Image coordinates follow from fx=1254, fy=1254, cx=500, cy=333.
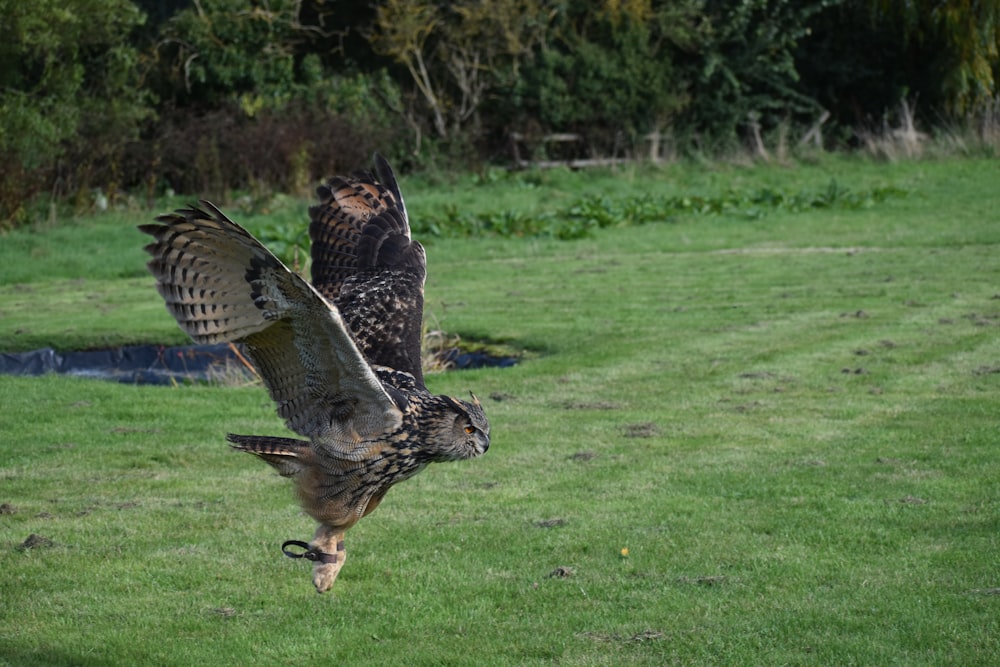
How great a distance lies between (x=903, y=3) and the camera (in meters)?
25.7

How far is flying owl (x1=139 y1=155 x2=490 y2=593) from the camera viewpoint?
467 centimetres

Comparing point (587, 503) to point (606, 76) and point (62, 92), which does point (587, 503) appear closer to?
point (62, 92)

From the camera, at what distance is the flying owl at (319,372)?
467 cm

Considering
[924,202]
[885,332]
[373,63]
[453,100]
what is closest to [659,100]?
[453,100]

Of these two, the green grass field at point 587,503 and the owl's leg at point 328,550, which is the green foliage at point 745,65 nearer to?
the green grass field at point 587,503

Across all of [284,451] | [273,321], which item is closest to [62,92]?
[284,451]

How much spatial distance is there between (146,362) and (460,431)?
7222mm

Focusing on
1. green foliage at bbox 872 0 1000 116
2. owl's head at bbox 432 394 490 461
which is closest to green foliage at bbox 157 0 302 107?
green foliage at bbox 872 0 1000 116

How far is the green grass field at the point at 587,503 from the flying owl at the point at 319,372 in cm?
66

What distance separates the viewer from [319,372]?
16.3 feet

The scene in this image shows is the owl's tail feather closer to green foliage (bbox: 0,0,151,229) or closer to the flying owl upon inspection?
the flying owl

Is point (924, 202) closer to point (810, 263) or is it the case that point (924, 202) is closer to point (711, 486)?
point (810, 263)

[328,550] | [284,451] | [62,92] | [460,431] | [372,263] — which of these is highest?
[62,92]

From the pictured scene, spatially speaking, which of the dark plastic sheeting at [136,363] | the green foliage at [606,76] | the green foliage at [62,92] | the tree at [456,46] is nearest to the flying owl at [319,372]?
the dark plastic sheeting at [136,363]
